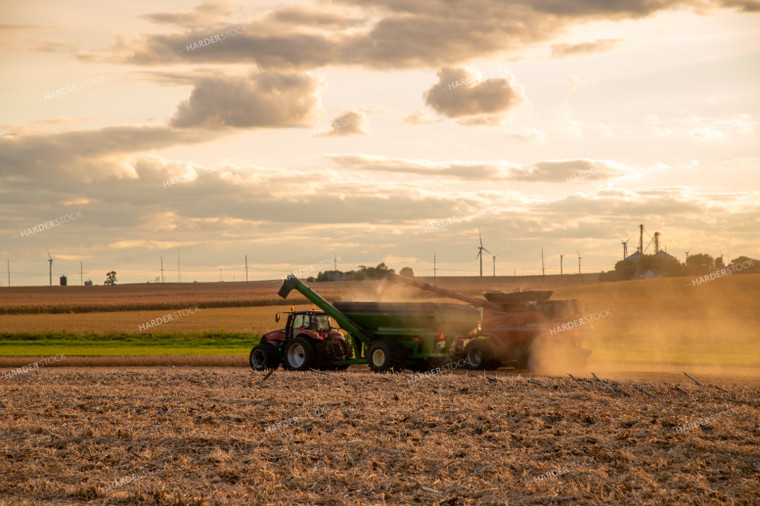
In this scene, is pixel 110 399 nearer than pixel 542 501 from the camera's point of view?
No

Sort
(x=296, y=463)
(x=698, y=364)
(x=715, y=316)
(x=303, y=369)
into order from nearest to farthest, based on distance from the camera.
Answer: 1. (x=296, y=463)
2. (x=303, y=369)
3. (x=698, y=364)
4. (x=715, y=316)

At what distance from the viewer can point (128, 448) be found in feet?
42.8

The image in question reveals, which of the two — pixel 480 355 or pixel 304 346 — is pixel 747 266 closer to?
pixel 480 355

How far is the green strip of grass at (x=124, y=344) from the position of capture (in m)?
40.1

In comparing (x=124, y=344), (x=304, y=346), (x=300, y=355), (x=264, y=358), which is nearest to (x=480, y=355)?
(x=304, y=346)

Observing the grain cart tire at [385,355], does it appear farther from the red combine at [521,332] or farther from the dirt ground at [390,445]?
the dirt ground at [390,445]

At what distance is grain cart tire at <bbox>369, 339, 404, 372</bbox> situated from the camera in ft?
79.5

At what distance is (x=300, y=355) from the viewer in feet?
82.4

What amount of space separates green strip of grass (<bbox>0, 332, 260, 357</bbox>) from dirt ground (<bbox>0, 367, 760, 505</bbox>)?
2156 centimetres

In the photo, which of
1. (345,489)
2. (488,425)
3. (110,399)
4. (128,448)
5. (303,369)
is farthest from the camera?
(303,369)

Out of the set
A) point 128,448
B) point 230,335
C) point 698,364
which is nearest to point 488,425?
point 128,448

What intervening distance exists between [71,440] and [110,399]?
435cm

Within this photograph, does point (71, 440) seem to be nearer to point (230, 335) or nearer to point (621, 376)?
point (621, 376)

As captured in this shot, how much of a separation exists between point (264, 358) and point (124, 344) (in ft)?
74.6
